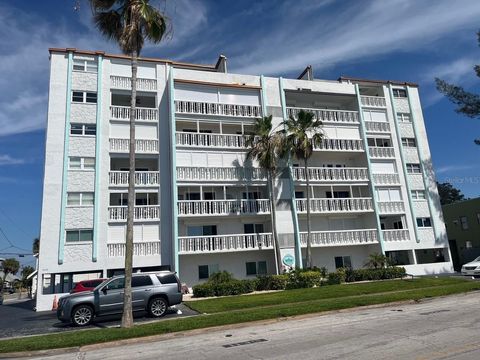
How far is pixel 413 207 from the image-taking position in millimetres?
34562

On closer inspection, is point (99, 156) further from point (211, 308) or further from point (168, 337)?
point (168, 337)

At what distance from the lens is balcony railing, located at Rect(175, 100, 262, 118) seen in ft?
99.1

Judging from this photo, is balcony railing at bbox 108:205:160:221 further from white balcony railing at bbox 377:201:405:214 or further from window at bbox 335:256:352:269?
white balcony railing at bbox 377:201:405:214

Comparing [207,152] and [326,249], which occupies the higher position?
[207,152]

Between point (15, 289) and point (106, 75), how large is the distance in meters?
77.5

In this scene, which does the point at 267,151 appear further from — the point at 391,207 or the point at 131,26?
the point at 131,26

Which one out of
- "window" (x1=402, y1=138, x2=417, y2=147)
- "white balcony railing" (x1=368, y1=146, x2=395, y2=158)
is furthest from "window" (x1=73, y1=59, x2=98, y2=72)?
"window" (x1=402, y1=138, x2=417, y2=147)

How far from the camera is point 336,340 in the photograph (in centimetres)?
973

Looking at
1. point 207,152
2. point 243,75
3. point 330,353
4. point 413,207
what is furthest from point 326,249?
point 330,353

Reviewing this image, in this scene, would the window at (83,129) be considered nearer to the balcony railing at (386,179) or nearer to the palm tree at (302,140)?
the palm tree at (302,140)

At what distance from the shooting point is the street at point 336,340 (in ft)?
26.9

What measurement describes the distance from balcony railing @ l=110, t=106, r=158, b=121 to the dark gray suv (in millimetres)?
15620

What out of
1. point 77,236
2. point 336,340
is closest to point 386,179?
point 77,236

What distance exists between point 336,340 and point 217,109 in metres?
23.9
